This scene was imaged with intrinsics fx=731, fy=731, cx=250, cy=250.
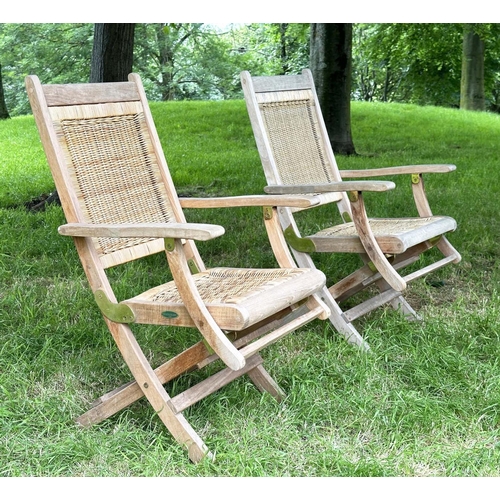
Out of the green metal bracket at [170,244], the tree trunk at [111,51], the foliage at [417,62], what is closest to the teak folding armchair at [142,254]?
the green metal bracket at [170,244]

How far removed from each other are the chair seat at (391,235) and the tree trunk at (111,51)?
3.19 meters

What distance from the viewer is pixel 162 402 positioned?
269 centimetres

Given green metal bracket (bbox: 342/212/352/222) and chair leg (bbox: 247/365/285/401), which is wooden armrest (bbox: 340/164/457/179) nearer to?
green metal bracket (bbox: 342/212/352/222)

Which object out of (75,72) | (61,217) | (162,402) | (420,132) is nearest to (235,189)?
(61,217)

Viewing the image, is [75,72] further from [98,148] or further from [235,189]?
[98,148]

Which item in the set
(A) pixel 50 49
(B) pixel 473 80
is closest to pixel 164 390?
(B) pixel 473 80

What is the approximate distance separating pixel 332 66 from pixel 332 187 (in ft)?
18.9

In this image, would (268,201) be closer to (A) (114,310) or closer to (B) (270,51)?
(A) (114,310)

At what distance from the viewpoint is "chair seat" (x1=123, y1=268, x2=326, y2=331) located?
257cm

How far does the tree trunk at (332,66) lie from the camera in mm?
8992

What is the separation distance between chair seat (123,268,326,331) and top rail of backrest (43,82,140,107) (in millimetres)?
879

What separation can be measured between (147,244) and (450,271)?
242cm

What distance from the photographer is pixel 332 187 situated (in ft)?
11.9

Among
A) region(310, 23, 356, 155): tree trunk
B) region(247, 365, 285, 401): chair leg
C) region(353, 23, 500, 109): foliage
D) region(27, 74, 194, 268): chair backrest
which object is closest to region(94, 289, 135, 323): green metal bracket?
region(27, 74, 194, 268): chair backrest
